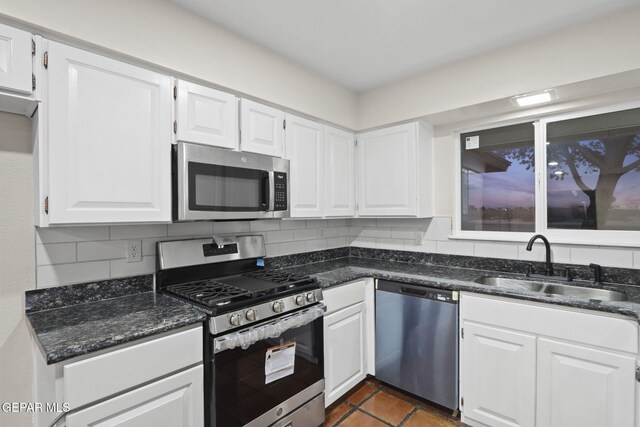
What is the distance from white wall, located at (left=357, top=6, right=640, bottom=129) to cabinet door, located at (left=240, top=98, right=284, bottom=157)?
1066 mm

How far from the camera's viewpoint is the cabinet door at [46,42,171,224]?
137 cm

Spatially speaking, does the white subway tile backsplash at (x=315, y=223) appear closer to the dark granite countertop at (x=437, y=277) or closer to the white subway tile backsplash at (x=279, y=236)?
the white subway tile backsplash at (x=279, y=236)

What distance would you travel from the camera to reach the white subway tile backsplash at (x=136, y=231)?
1.79 meters

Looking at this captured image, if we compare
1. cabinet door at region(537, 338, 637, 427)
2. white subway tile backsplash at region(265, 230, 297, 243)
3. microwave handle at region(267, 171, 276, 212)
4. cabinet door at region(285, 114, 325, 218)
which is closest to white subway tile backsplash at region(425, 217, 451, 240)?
cabinet door at region(285, 114, 325, 218)

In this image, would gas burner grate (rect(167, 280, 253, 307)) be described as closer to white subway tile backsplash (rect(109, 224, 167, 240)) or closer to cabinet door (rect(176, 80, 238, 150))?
white subway tile backsplash (rect(109, 224, 167, 240))

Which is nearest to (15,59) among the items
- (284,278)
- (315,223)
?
(284,278)

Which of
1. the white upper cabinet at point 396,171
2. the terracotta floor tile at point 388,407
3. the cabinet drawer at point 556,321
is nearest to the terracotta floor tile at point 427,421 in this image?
the terracotta floor tile at point 388,407

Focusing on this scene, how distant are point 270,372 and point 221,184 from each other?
3.65 ft

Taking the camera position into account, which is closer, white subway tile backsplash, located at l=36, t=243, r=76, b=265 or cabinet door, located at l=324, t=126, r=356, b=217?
white subway tile backsplash, located at l=36, t=243, r=76, b=265

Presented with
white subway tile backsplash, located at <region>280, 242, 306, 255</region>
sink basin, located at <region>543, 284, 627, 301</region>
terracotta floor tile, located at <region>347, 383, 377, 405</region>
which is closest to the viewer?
sink basin, located at <region>543, 284, 627, 301</region>

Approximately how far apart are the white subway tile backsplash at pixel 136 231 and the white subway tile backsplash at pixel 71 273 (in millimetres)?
162

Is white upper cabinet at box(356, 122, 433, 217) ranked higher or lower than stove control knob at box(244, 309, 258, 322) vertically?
higher

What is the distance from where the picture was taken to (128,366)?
4.20 ft

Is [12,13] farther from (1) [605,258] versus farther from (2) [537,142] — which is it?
(1) [605,258]
